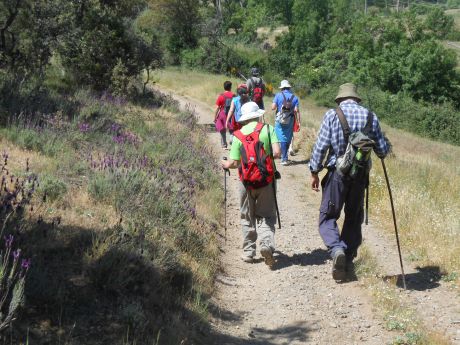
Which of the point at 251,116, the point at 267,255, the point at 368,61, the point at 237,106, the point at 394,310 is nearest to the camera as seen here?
Result: the point at 394,310

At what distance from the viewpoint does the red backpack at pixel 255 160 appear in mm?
6527

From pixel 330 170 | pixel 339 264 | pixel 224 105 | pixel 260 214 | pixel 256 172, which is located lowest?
pixel 339 264

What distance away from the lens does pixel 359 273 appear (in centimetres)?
670

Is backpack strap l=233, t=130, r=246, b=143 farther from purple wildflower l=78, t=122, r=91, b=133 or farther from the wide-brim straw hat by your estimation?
purple wildflower l=78, t=122, r=91, b=133

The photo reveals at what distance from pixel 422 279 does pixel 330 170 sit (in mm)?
1875

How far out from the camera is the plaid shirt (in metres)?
6.23

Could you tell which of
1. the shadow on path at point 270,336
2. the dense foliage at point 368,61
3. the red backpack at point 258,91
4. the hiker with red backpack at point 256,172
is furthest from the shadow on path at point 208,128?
the dense foliage at point 368,61

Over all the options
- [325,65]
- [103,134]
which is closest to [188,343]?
[103,134]

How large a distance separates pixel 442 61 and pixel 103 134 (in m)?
39.2

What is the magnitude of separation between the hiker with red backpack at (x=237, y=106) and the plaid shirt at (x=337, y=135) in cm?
504

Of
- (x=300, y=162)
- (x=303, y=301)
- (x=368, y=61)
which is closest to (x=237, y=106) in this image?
(x=300, y=162)

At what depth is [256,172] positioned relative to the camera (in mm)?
6574

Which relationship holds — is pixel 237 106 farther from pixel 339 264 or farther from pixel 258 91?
pixel 339 264

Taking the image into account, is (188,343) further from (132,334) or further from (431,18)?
(431,18)
